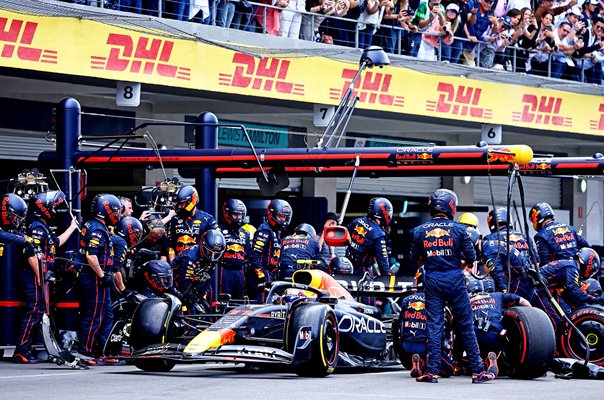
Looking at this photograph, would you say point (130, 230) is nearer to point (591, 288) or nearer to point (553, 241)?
point (553, 241)

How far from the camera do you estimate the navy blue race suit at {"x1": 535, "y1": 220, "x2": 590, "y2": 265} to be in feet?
50.5

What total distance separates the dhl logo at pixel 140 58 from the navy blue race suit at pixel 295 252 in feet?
13.8

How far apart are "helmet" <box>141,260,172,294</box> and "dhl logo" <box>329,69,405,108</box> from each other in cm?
856

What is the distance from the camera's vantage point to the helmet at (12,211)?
48.5ft

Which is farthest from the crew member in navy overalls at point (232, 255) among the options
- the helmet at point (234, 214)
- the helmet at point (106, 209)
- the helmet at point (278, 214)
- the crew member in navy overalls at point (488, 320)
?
the crew member in navy overalls at point (488, 320)

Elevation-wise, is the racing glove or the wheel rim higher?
the racing glove

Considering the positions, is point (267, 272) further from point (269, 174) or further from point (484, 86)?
point (484, 86)

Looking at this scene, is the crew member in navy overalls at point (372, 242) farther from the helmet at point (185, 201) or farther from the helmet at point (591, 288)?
the helmet at point (591, 288)

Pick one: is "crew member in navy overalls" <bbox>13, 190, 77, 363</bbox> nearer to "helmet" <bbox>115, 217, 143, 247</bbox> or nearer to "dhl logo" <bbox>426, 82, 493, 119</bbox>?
"helmet" <bbox>115, 217, 143, 247</bbox>

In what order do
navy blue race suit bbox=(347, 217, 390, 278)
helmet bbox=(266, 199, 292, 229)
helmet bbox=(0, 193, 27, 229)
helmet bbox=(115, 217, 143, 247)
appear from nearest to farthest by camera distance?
helmet bbox=(0, 193, 27, 229), helmet bbox=(115, 217, 143, 247), navy blue race suit bbox=(347, 217, 390, 278), helmet bbox=(266, 199, 292, 229)

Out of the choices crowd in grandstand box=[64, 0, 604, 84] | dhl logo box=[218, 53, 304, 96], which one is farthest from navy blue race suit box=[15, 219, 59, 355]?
dhl logo box=[218, 53, 304, 96]

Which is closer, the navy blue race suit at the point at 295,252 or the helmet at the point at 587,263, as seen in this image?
the helmet at the point at 587,263

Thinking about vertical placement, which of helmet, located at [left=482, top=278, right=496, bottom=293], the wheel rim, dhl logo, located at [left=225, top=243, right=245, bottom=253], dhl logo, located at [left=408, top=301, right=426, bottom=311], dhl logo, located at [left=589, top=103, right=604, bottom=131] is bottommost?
the wheel rim

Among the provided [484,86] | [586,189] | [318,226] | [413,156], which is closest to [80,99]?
[318,226]
